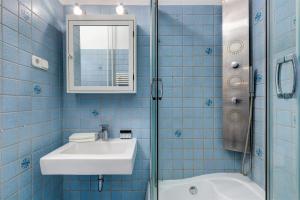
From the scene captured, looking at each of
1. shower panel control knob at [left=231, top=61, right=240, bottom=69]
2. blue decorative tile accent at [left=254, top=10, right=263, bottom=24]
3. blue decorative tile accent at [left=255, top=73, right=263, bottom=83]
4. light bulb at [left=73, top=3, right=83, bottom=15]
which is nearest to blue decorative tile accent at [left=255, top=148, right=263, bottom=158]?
blue decorative tile accent at [left=255, top=73, right=263, bottom=83]

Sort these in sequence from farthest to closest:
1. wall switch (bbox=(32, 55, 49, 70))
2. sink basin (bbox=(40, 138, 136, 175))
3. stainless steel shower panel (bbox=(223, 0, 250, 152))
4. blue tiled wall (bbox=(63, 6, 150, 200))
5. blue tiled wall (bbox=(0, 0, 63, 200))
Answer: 1. blue tiled wall (bbox=(63, 6, 150, 200))
2. stainless steel shower panel (bbox=(223, 0, 250, 152))
3. wall switch (bbox=(32, 55, 49, 70))
4. sink basin (bbox=(40, 138, 136, 175))
5. blue tiled wall (bbox=(0, 0, 63, 200))

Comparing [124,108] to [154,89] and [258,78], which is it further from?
[258,78]

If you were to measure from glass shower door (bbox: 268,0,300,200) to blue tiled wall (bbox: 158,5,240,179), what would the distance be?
65 cm

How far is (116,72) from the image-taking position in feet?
5.36

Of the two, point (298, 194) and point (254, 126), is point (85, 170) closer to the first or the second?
point (298, 194)

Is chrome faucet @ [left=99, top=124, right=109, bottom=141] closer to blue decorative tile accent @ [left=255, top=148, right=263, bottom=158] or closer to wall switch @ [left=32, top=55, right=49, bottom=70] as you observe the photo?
wall switch @ [left=32, top=55, right=49, bottom=70]

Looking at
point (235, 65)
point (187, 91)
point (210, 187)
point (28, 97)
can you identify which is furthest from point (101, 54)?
point (210, 187)

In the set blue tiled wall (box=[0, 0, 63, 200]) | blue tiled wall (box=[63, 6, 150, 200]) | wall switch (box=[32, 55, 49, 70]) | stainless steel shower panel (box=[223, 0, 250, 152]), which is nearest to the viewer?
blue tiled wall (box=[0, 0, 63, 200])

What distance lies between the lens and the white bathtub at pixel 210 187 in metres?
1.53

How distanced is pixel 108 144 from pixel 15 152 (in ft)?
2.09

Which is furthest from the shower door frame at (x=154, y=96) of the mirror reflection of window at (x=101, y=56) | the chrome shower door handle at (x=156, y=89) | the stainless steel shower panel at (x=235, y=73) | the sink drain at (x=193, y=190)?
the stainless steel shower panel at (x=235, y=73)

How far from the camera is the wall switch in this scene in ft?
4.29

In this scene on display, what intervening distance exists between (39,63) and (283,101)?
141 centimetres

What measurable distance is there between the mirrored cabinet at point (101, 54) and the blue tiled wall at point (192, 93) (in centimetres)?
27
